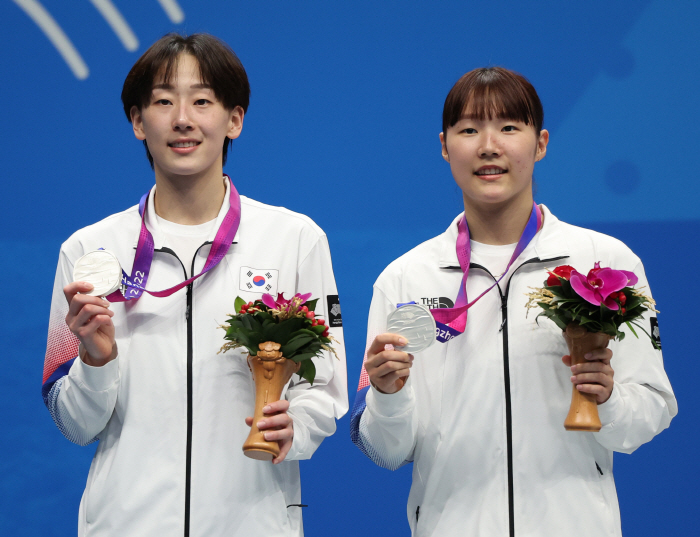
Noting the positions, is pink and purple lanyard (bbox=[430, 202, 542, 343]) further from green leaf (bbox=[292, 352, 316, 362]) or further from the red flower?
green leaf (bbox=[292, 352, 316, 362])

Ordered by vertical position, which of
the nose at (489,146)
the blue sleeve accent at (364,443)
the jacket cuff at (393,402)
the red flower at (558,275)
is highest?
the nose at (489,146)

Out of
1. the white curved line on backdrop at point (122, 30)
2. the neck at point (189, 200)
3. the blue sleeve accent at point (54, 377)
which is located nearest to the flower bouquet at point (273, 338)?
the neck at point (189, 200)

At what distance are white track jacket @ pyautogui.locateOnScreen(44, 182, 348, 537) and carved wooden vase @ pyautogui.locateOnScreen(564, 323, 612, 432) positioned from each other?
0.65 metres

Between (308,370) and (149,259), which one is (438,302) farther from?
(149,259)

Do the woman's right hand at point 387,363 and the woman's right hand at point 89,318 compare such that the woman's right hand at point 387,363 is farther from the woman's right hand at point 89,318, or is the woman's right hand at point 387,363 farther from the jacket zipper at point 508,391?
the woman's right hand at point 89,318

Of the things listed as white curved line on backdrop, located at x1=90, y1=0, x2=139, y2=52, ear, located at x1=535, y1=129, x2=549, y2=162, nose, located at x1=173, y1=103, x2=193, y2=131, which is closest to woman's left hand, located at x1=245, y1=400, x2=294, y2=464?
nose, located at x1=173, y1=103, x2=193, y2=131

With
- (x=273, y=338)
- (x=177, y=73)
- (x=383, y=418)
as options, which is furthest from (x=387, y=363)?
(x=177, y=73)

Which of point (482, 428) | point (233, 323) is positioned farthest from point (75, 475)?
point (482, 428)

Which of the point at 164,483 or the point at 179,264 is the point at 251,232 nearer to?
the point at 179,264

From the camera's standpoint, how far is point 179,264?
88.0 inches

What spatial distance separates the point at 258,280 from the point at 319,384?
342 millimetres

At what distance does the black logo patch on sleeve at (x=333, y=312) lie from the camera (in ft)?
7.48

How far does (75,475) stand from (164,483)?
6.19 feet

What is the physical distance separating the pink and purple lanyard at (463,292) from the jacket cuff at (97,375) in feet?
2.81
